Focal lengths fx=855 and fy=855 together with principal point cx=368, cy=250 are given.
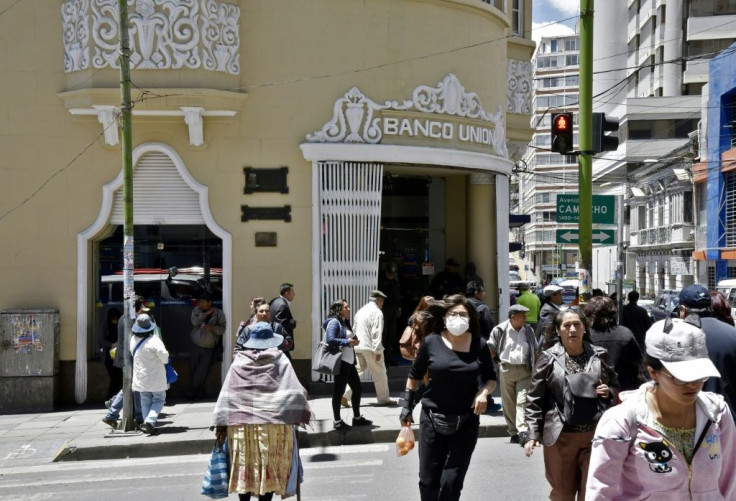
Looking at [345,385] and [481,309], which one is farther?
[481,309]

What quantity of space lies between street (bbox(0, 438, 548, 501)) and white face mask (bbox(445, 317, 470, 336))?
220cm

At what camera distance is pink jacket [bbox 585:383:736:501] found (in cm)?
359

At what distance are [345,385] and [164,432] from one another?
2356mm

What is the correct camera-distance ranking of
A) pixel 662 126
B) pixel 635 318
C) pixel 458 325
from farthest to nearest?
pixel 662 126 → pixel 635 318 → pixel 458 325

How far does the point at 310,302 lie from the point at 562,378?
7.75 metres

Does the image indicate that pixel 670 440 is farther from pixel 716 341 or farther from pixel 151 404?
pixel 151 404

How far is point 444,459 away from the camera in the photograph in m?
6.35

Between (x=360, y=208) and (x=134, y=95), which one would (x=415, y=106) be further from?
(x=134, y=95)

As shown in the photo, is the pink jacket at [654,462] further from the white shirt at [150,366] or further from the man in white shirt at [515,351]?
the white shirt at [150,366]

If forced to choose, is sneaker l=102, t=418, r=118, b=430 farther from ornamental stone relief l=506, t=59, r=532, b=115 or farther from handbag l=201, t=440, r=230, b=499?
ornamental stone relief l=506, t=59, r=532, b=115

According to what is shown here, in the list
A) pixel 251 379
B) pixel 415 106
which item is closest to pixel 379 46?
pixel 415 106

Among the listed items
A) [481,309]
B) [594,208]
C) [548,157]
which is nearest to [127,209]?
[481,309]

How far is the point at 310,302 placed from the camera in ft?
43.7

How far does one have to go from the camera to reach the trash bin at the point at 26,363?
41.5ft
